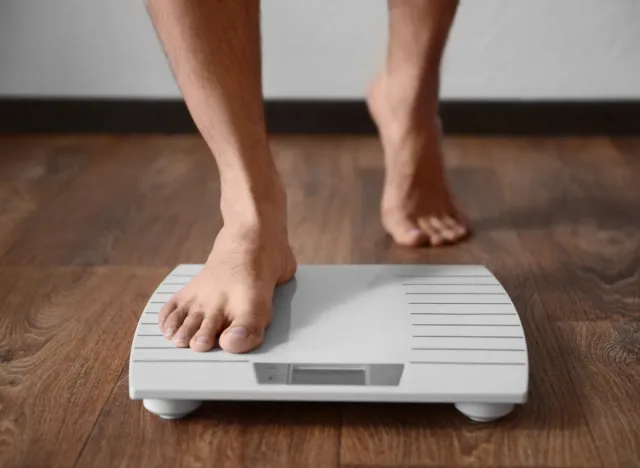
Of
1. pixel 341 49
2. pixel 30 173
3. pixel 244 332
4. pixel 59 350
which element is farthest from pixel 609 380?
pixel 30 173

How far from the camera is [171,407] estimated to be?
860 millimetres

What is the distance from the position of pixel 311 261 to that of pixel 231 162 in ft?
0.93

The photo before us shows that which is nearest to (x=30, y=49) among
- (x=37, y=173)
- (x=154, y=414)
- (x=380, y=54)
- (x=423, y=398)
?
(x=37, y=173)

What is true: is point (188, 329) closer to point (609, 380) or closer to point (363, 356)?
point (363, 356)

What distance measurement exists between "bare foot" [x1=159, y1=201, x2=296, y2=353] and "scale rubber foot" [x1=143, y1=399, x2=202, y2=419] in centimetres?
6

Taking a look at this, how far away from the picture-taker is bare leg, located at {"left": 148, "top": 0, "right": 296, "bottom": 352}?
94cm

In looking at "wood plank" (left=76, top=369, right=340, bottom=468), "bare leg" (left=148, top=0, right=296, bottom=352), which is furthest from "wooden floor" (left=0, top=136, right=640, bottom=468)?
"bare leg" (left=148, top=0, right=296, bottom=352)

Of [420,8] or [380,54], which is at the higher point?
[420,8]

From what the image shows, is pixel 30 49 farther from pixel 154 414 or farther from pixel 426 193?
pixel 154 414

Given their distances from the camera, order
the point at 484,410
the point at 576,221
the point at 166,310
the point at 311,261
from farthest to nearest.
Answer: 1. the point at 576,221
2. the point at 311,261
3. the point at 166,310
4. the point at 484,410

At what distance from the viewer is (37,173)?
1.62 meters

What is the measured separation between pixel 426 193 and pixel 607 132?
659mm

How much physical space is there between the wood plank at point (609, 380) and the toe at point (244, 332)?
1.18ft

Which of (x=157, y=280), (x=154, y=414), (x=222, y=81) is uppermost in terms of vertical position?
(x=222, y=81)
